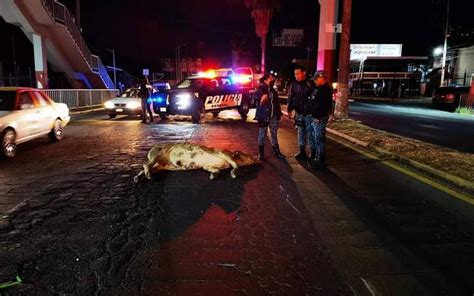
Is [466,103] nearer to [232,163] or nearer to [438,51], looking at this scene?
[232,163]

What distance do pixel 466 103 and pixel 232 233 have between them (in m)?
24.0

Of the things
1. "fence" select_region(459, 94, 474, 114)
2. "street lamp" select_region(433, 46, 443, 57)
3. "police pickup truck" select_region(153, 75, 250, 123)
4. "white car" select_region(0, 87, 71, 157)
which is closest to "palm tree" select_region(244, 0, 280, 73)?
"fence" select_region(459, 94, 474, 114)

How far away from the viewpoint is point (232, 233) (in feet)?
16.0

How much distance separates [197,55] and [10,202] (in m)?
81.0

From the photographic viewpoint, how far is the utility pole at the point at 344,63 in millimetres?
16031

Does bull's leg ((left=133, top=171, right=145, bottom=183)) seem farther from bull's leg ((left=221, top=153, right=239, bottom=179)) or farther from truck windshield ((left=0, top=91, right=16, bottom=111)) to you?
truck windshield ((left=0, top=91, right=16, bottom=111))

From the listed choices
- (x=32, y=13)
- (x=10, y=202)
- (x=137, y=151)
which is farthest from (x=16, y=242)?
(x=32, y=13)

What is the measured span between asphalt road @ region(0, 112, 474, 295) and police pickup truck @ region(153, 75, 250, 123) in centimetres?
883

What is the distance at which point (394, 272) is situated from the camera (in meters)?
3.93

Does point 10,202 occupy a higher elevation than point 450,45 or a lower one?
lower

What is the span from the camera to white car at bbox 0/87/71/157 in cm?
924

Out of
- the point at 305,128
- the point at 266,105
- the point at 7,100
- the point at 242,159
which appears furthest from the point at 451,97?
the point at 7,100

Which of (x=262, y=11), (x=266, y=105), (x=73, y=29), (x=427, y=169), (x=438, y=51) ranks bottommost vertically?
(x=427, y=169)

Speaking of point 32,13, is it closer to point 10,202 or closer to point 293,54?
point 10,202
